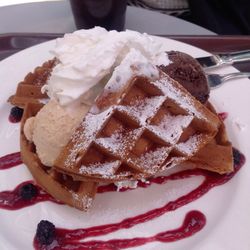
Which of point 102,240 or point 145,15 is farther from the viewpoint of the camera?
point 145,15

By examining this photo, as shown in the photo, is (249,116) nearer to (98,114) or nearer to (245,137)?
(245,137)

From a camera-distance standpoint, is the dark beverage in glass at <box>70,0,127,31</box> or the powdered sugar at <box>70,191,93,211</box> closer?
the powdered sugar at <box>70,191,93,211</box>

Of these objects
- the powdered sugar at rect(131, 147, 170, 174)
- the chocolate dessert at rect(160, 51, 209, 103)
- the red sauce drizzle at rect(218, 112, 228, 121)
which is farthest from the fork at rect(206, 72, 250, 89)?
the powdered sugar at rect(131, 147, 170, 174)

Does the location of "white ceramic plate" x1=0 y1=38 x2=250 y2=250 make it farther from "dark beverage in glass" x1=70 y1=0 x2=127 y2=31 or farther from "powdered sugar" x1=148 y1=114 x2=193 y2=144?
"dark beverage in glass" x1=70 y1=0 x2=127 y2=31

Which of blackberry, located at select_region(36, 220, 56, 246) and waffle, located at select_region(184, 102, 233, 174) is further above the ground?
waffle, located at select_region(184, 102, 233, 174)

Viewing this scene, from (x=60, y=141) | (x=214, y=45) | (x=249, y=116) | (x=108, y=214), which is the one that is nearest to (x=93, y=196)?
(x=108, y=214)

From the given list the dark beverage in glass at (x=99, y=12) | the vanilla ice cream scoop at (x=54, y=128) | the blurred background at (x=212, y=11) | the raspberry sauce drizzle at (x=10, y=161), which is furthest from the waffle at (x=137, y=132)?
the blurred background at (x=212, y=11)
